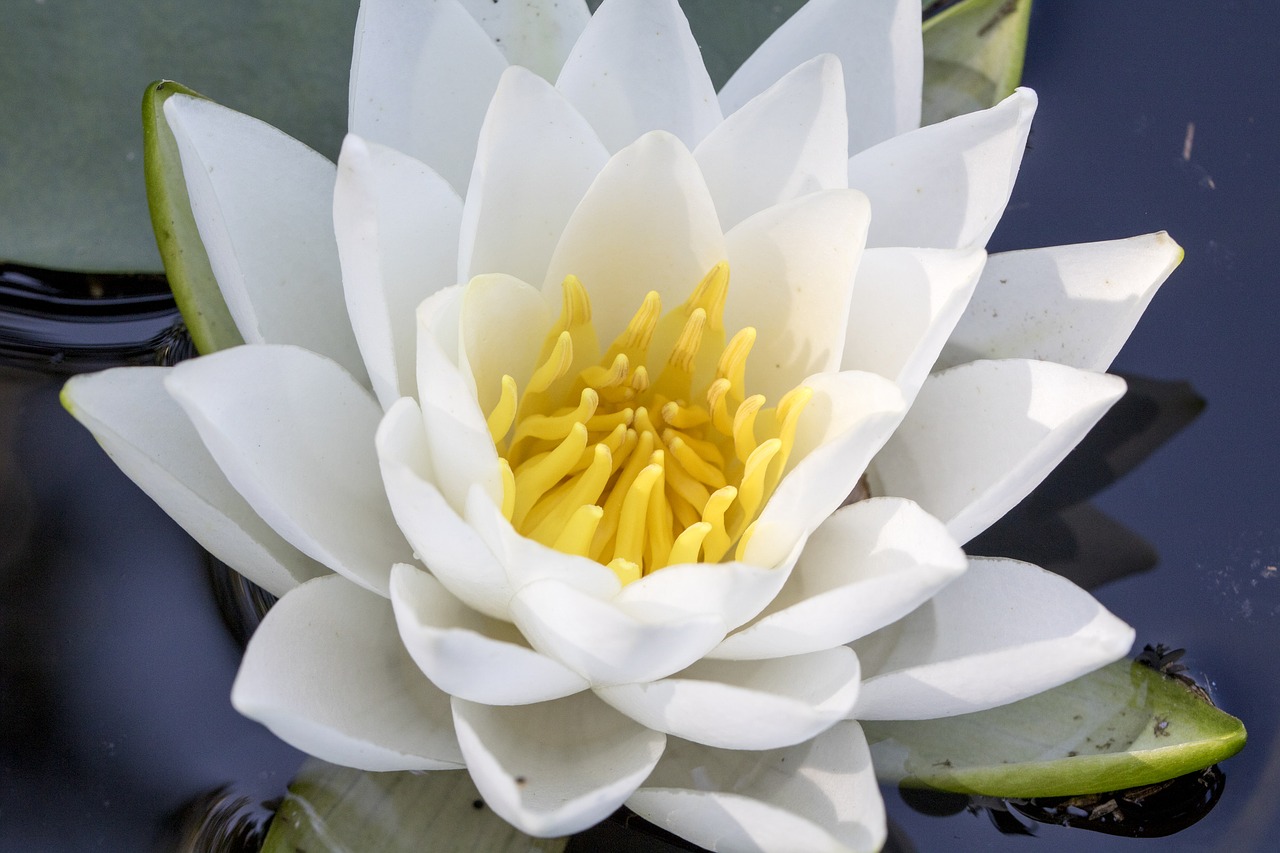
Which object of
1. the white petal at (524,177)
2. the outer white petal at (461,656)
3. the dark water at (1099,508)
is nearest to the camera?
the outer white petal at (461,656)

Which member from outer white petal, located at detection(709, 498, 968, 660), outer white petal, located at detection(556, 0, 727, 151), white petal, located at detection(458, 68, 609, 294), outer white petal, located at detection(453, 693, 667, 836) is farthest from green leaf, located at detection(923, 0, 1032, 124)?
outer white petal, located at detection(453, 693, 667, 836)

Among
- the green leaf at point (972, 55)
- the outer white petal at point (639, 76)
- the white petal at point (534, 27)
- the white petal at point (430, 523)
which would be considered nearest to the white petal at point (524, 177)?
the outer white petal at point (639, 76)

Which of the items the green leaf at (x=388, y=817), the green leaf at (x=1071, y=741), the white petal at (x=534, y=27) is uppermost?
the white petal at (x=534, y=27)

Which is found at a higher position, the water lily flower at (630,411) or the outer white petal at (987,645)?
the water lily flower at (630,411)

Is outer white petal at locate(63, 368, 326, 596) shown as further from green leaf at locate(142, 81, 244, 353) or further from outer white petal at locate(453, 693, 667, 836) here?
outer white petal at locate(453, 693, 667, 836)

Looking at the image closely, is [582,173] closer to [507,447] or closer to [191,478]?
[507,447]

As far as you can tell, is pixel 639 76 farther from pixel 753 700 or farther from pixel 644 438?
pixel 753 700

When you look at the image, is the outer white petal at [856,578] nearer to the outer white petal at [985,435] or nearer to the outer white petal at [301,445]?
the outer white petal at [985,435]
